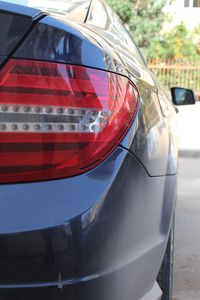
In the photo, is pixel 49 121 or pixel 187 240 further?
pixel 187 240

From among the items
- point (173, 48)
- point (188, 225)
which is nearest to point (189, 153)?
point (188, 225)

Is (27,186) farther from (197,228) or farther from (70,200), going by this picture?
(197,228)

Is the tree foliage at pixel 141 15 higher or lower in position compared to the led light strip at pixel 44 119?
higher

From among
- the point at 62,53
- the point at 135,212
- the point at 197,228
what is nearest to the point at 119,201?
the point at 135,212

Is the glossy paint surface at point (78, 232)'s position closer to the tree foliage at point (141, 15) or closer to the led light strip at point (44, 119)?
the led light strip at point (44, 119)

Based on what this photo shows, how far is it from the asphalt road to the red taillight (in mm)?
1885

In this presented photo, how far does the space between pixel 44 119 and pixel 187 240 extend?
2814 millimetres

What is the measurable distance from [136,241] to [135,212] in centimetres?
9

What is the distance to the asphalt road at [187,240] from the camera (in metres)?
3.18

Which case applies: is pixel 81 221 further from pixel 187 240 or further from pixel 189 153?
pixel 189 153

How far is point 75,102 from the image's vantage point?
57.9 inches

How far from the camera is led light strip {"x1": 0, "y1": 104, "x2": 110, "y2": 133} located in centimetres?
143

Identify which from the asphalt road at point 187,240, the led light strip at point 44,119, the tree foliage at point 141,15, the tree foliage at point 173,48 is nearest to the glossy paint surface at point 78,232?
the led light strip at point 44,119

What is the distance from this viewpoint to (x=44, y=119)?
4.75 ft
